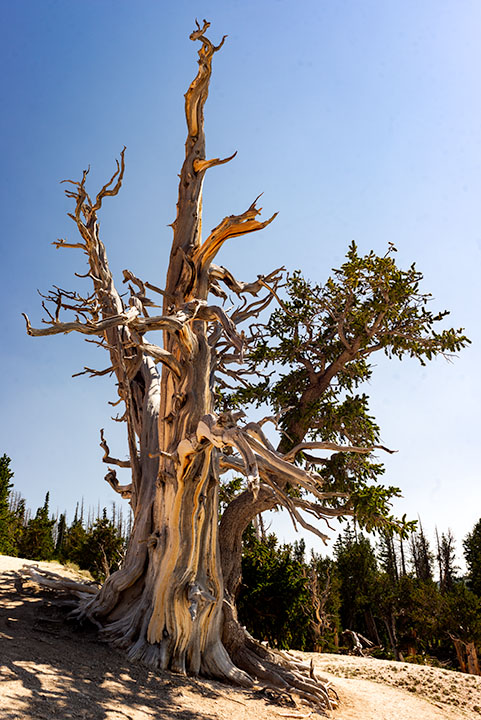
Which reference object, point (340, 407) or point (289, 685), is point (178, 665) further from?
point (340, 407)

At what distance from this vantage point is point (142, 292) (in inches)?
322

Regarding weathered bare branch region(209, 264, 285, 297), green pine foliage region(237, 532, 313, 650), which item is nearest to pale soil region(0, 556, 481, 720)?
green pine foliage region(237, 532, 313, 650)

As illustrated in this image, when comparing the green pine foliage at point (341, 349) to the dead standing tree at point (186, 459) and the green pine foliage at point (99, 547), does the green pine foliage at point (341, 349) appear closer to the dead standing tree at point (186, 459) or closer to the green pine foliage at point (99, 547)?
the dead standing tree at point (186, 459)

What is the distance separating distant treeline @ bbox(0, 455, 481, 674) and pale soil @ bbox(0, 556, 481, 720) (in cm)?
148

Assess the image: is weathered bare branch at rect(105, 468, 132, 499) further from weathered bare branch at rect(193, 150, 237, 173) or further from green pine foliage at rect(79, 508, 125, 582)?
green pine foliage at rect(79, 508, 125, 582)

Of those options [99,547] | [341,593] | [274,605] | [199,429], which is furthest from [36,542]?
[199,429]

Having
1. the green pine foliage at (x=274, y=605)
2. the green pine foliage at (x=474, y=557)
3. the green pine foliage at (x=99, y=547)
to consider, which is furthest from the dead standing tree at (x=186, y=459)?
the green pine foliage at (x=474, y=557)

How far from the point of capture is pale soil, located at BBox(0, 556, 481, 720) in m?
4.17

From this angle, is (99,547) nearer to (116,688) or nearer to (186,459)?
(186,459)

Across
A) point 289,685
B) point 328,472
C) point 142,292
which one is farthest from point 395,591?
point 142,292

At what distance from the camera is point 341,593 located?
1066 inches

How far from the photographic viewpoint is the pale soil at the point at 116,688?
4172mm

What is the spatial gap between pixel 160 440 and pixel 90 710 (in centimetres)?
402

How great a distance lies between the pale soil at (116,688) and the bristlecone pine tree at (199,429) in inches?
20.4
